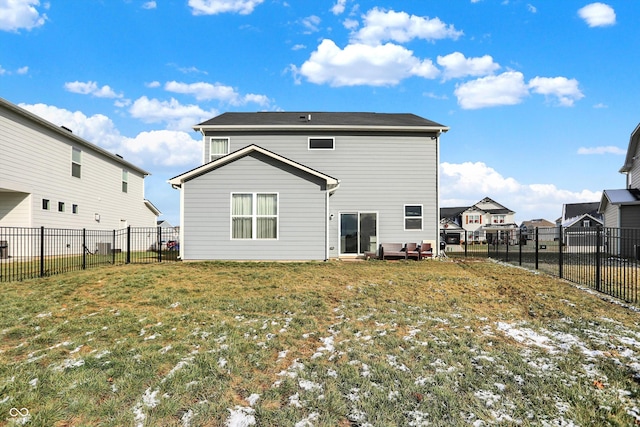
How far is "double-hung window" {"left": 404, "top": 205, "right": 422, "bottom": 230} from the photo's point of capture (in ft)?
58.0

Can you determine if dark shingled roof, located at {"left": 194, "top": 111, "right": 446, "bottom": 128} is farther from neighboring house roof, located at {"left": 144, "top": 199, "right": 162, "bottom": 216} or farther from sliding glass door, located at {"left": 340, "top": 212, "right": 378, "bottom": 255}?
neighboring house roof, located at {"left": 144, "top": 199, "right": 162, "bottom": 216}

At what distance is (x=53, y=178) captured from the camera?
19.6 metres

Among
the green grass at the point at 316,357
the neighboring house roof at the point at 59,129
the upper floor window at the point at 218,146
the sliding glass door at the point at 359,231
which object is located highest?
the neighboring house roof at the point at 59,129

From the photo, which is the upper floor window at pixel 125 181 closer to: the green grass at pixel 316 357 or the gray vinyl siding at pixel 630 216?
the green grass at pixel 316 357

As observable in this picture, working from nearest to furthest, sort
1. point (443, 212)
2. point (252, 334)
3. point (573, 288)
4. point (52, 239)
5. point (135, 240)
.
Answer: point (252, 334), point (573, 288), point (52, 239), point (135, 240), point (443, 212)

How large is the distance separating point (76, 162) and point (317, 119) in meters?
15.1

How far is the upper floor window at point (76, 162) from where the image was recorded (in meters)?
21.4

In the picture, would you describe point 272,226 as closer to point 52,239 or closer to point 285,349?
point 285,349

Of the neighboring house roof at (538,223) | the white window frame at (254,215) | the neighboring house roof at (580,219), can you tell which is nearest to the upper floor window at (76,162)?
the white window frame at (254,215)

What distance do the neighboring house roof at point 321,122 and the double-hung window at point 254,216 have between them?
4.53 metres

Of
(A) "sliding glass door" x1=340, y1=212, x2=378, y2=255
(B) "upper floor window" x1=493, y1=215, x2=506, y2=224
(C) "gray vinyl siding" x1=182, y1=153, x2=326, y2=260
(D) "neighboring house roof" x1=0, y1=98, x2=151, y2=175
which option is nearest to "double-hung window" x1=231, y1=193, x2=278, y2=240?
(C) "gray vinyl siding" x1=182, y1=153, x2=326, y2=260

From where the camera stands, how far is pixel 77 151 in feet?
72.1

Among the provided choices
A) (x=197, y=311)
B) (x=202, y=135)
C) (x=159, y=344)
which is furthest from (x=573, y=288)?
(x=202, y=135)

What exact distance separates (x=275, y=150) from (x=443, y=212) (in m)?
67.6
